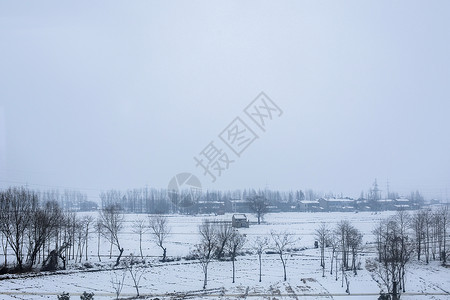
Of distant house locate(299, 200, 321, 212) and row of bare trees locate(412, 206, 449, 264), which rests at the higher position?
row of bare trees locate(412, 206, 449, 264)

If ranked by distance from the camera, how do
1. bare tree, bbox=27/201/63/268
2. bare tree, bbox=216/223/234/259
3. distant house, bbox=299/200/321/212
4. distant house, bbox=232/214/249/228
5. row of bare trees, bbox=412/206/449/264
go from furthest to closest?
distant house, bbox=299/200/321/212 < distant house, bbox=232/214/249/228 < bare tree, bbox=216/223/234/259 < row of bare trees, bbox=412/206/449/264 < bare tree, bbox=27/201/63/268

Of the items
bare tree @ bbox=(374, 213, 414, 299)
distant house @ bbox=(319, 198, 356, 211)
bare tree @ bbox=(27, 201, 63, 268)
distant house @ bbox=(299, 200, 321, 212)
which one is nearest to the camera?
bare tree @ bbox=(374, 213, 414, 299)

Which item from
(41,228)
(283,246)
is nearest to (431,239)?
(283,246)

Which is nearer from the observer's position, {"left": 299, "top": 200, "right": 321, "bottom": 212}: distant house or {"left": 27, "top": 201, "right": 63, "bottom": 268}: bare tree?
{"left": 27, "top": 201, "right": 63, "bottom": 268}: bare tree

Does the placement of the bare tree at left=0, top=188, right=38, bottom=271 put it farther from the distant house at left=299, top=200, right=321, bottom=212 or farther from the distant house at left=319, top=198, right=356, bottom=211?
the distant house at left=319, top=198, right=356, bottom=211

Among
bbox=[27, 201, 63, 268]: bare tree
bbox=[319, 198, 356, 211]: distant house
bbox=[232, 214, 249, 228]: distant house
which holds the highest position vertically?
bbox=[27, 201, 63, 268]: bare tree

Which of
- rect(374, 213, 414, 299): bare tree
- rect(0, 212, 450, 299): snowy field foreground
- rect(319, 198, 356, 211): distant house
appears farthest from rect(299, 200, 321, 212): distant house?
rect(0, 212, 450, 299): snowy field foreground

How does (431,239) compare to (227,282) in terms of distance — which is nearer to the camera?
(227,282)

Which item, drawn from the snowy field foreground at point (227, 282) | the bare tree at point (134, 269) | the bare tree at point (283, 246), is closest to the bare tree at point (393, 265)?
the snowy field foreground at point (227, 282)

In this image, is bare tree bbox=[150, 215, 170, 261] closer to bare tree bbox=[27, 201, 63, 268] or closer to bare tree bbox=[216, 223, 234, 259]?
bare tree bbox=[216, 223, 234, 259]

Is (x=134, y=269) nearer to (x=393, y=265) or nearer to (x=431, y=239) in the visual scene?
(x=393, y=265)

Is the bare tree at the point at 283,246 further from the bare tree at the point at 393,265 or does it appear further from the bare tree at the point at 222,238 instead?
the bare tree at the point at 393,265

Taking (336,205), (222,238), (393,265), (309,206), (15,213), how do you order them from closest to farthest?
(393,265), (15,213), (222,238), (309,206), (336,205)

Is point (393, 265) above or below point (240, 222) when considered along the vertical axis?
above
